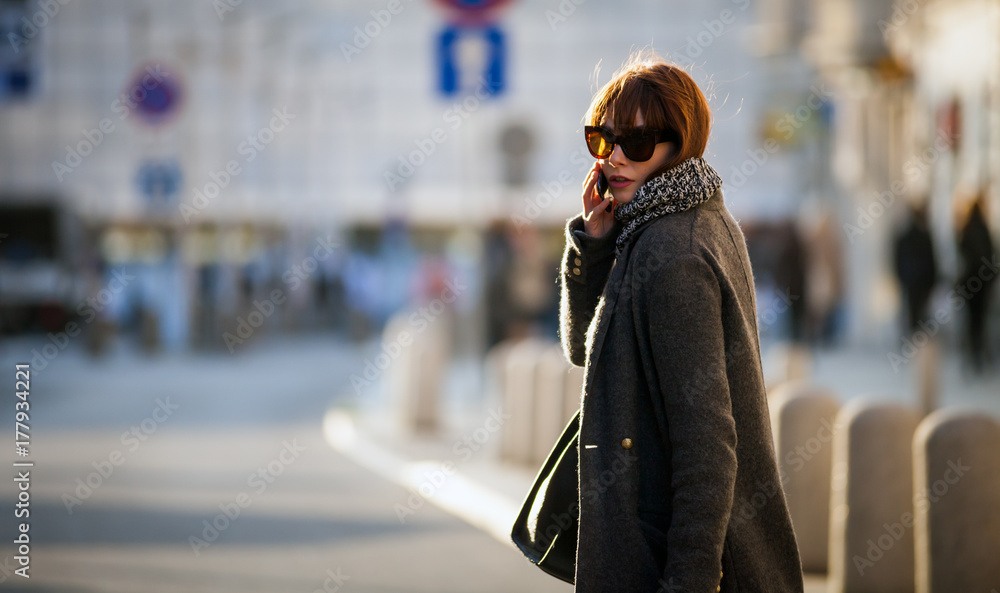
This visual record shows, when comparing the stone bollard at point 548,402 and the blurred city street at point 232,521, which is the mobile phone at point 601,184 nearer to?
the blurred city street at point 232,521

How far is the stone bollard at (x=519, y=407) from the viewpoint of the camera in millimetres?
10305

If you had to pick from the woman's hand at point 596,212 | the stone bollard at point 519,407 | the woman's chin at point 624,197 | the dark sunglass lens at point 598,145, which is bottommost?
the stone bollard at point 519,407

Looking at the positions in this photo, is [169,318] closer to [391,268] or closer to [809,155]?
[391,268]

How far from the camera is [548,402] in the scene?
32.3ft

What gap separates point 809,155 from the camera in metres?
41.2
